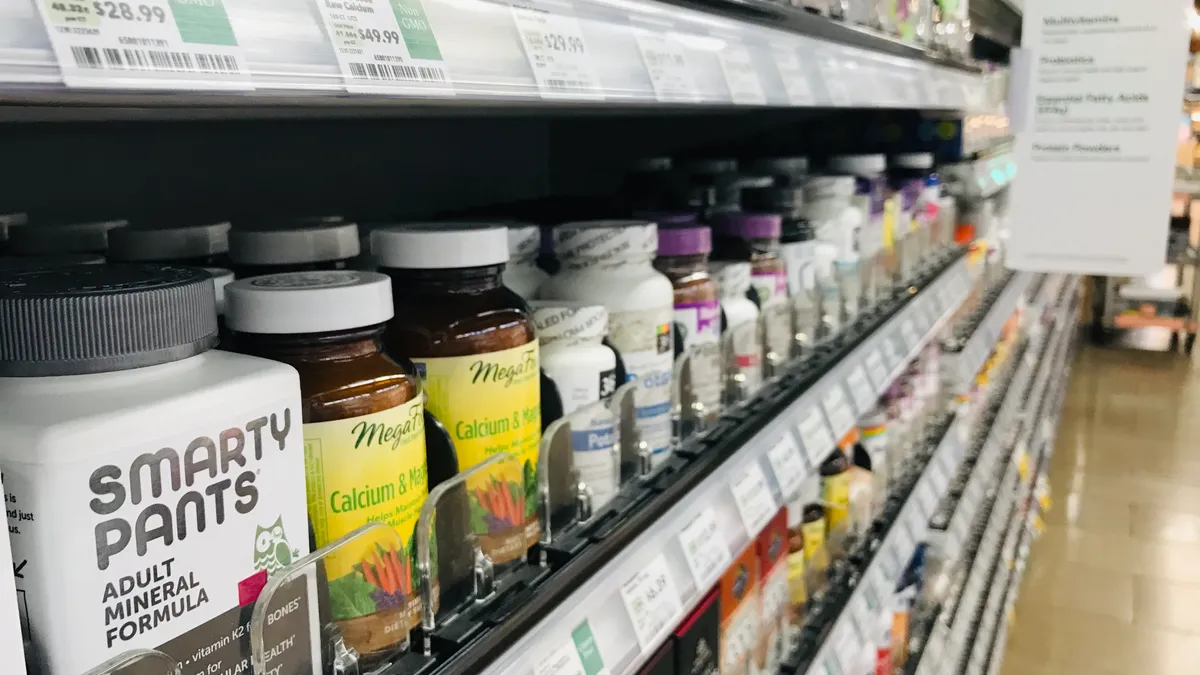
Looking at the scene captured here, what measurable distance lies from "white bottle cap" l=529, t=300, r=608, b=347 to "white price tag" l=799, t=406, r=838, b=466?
19.6 inches

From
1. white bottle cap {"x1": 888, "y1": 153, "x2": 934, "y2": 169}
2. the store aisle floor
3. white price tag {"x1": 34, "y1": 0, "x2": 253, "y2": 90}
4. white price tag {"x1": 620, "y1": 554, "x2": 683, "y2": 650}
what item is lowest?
the store aisle floor

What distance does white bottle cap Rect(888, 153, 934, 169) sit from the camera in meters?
2.18

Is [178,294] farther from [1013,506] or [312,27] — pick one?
[1013,506]

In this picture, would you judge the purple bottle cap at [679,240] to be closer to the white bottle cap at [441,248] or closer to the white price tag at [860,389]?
the white bottle cap at [441,248]

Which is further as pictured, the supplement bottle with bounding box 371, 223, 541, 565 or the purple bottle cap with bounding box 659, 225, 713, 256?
the purple bottle cap with bounding box 659, 225, 713, 256

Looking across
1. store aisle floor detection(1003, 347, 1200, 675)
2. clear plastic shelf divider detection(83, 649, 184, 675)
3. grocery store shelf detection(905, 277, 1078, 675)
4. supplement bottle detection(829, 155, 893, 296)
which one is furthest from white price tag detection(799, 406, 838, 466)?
store aisle floor detection(1003, 347, 1200, 675)

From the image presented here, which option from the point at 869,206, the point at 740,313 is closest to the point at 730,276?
the point at 740,313

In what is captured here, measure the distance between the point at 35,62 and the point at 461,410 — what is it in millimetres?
399

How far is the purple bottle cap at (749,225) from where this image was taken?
50.6 inches

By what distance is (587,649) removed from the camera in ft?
2.51

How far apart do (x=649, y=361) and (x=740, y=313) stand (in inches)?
10.8

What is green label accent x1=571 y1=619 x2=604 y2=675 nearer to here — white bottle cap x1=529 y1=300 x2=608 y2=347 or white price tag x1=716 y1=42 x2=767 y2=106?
white bottle cap x1=529 y1=300 x2=608 y2=347

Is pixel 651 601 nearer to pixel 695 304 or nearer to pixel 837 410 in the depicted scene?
pixel 695 304

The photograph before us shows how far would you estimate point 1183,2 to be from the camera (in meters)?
2.15
